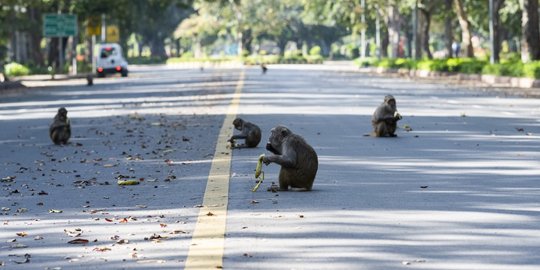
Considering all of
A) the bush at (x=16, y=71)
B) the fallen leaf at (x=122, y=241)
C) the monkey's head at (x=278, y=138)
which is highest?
the monkey's head at (x=278, y=138)

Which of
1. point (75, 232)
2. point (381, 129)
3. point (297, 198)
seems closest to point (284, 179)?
point (297, 198)

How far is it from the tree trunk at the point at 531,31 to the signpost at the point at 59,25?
31.1 metres

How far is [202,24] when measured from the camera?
144000 millimetres

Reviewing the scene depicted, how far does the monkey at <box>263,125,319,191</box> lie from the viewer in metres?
12.3

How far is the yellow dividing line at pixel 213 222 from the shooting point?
8562mm

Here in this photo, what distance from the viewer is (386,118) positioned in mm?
20312

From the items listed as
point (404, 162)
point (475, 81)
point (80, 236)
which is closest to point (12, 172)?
point (404, 162)

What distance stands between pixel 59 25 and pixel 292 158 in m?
64.2

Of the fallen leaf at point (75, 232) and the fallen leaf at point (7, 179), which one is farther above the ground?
the fallen leaf at point (75, 232)

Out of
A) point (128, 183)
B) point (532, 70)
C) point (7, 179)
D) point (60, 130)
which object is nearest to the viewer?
point (128, 183)

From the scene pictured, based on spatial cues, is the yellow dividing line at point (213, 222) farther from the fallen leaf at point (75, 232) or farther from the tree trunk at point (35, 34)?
the tree trunk at point (35, 34)

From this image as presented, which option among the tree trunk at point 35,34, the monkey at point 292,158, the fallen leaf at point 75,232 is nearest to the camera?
the fallen leaf at point 75,232

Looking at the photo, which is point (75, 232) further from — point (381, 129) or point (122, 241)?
point (381, 129)

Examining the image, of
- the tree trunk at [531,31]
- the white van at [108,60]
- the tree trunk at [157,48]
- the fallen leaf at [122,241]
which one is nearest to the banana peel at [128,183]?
the fallen leaf at [122,241]
